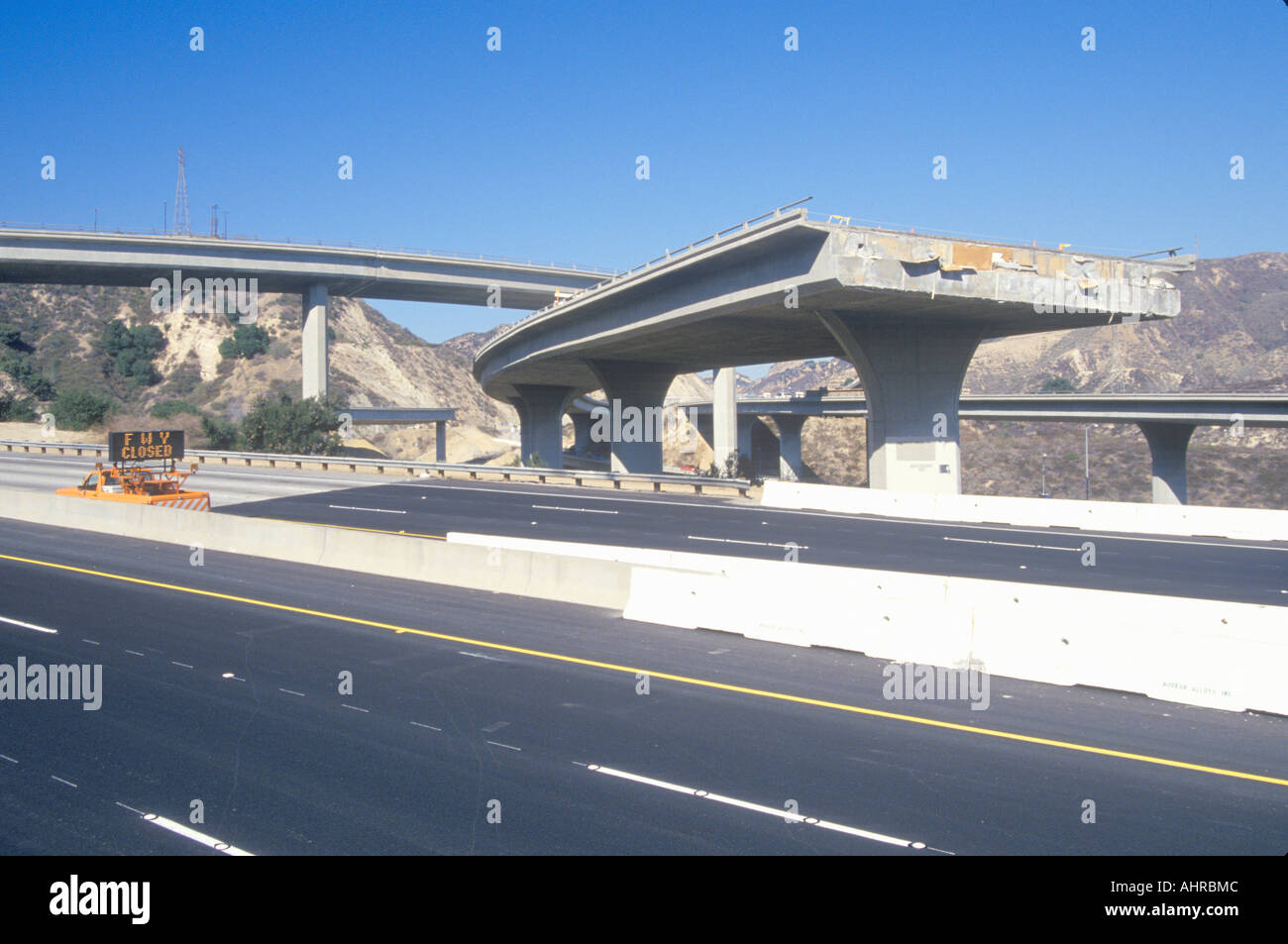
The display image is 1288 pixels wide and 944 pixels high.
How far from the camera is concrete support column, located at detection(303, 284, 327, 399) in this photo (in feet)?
231

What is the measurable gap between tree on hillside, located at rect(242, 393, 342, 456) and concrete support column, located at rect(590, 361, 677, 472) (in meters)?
20.4

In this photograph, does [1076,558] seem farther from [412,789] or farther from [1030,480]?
[1030,480]

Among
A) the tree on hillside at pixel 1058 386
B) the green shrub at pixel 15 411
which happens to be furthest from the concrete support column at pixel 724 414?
the tree on hillside at pixel 1058 386

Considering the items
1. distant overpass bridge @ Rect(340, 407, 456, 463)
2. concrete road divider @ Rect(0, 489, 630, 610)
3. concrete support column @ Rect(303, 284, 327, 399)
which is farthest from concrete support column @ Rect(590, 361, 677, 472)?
distant overpass bridge @ Rect(340, 407, 456, 463)

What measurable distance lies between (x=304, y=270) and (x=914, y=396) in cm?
5010

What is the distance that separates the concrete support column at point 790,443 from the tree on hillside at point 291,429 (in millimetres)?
39374

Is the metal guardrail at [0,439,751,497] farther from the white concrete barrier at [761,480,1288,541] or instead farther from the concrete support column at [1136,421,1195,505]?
the concrete support column at [1136,421,1195,505]

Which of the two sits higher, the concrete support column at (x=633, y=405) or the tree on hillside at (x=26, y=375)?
the tree on hillside at (x=26, y=375)

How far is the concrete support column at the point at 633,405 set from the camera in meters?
50.8

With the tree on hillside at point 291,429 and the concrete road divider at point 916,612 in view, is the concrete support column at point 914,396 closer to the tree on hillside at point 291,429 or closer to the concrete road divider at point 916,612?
the concrete road divider at point 916,612

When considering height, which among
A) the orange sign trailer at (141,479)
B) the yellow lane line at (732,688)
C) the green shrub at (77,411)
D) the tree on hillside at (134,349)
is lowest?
the yellow lane line at (732,688)

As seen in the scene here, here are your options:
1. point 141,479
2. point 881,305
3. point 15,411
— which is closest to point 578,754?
point 881,305

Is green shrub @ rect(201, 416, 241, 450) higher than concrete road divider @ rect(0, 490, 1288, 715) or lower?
higher

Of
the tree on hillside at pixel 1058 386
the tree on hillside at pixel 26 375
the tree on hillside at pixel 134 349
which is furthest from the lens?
the tree on hillside at pixel 1058 386
